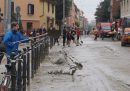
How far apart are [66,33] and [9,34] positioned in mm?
31495

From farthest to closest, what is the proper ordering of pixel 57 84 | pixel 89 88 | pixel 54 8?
pixel 54 8
pixel 57 84
pixel 89 88

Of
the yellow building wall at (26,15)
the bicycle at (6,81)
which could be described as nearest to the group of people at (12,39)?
the bicycle at (6,81)

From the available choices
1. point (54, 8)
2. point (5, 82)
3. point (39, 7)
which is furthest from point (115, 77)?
point (54, 8)

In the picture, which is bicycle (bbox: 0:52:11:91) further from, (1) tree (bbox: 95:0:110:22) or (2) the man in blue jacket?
(1) tree (bbox: 95:0:110:22)

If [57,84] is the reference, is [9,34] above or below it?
above

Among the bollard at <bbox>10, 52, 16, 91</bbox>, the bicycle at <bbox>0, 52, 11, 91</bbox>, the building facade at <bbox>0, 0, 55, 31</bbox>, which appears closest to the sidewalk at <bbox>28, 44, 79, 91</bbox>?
the bollard at <bbox>10, 52, 16, 91</bbox>

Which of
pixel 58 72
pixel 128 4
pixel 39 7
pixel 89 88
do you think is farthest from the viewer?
pixel 39 7

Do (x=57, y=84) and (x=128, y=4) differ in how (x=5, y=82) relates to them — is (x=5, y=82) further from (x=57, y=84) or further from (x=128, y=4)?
(x=128, y=4)

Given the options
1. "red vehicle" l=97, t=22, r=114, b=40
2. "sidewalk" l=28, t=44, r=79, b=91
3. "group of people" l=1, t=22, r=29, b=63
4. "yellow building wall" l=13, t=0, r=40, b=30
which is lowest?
"sidewalk" l=28, t=44, r=79, b=91

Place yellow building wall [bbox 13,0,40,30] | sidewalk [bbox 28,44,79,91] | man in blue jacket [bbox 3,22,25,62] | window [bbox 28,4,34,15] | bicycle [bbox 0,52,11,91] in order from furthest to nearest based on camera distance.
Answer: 1. window [bbox 28,4,34,15]
2. yellow building wall [bbox 13,0,40,30]
3. sidewalk [bbox 28,44,79,91]
4. man in blue jacket [bbox 3,22,25,62]
5. bicycle [bbox 0,52,11,91]

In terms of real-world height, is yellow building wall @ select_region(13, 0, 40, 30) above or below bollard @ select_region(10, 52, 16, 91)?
above

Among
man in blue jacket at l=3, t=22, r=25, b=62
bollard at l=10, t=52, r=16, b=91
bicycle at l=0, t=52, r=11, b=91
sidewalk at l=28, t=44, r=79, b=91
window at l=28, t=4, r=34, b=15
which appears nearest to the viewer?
bicycle at l=0, t=52, r=11, b=91

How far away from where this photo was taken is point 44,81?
51.9ft

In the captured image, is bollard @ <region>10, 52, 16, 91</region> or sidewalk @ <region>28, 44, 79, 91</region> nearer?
bollard @ <region>10, 52, 16, 91</region>
